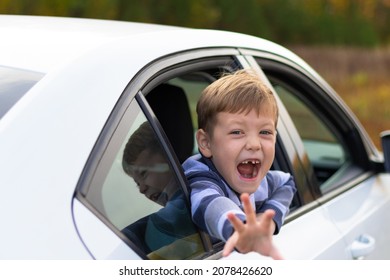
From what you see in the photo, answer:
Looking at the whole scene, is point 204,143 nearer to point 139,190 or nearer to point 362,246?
point 139,190

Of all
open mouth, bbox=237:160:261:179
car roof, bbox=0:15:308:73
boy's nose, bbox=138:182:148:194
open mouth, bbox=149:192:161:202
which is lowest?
open mouth, bbox=149:192:161:202

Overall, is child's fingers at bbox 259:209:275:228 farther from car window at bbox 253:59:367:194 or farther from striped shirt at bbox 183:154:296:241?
car window at bbox 253:59:367:194

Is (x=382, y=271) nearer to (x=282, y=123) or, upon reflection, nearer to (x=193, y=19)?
(x=282, y=123)

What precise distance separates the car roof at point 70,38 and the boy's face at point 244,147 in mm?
325

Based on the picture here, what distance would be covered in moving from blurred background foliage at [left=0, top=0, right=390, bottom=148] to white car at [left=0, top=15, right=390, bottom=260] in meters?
10.1

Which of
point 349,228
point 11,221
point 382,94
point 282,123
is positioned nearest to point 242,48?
point 282,123

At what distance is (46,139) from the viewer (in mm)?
1845

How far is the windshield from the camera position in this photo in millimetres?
1979

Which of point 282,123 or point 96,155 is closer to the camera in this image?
point 96,155

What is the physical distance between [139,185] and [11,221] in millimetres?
648

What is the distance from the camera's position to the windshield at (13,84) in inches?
77.9

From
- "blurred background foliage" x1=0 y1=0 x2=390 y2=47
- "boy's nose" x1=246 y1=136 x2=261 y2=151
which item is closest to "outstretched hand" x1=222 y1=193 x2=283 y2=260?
"boy's nose" x1=246 y1=136 x2=261 y2=151

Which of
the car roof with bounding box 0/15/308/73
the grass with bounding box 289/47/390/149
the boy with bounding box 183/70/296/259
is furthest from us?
the grass with bounding box 289/47/390/149

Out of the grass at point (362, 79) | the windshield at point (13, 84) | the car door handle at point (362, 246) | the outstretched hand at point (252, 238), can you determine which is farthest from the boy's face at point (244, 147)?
the grass at point (362, 79)
